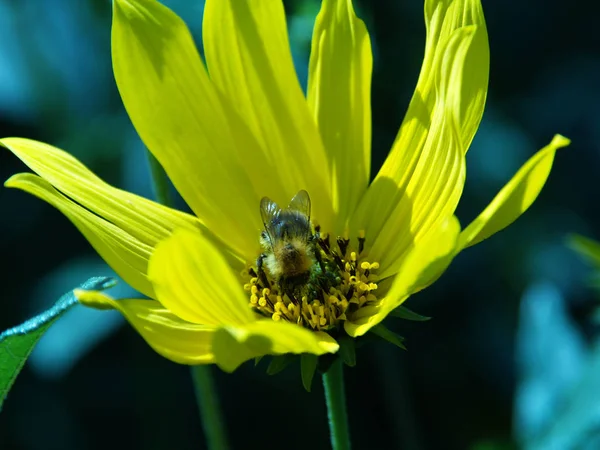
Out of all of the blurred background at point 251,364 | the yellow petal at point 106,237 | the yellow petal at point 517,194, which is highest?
the yellow petal at point 517,194

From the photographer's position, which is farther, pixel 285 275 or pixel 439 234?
pixel 285 275

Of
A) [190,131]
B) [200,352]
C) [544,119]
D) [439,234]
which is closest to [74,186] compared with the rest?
[190,131]

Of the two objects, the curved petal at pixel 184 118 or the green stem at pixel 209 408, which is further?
the green stem at pixel 209 408

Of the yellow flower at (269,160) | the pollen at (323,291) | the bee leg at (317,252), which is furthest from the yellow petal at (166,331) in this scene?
the bee leg at (317,252)

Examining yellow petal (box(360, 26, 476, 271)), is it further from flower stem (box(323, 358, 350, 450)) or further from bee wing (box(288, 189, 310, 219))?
flower stem (box(323, 358, 350, 450))

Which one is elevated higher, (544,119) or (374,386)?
(544,119)

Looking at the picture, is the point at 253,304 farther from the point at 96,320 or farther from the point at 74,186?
the point at 96,320

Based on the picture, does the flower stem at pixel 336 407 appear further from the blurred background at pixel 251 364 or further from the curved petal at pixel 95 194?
the blurred background at pixel 251 364

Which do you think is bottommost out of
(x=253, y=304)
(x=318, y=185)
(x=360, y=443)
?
(x=360, y=443)
